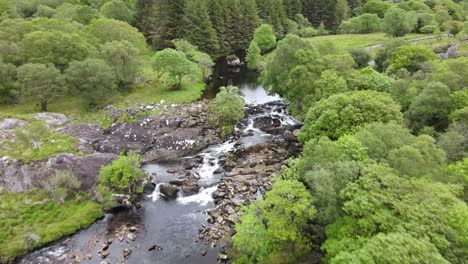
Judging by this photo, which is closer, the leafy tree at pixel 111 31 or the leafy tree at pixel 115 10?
the leafy tree at pixel 111 31

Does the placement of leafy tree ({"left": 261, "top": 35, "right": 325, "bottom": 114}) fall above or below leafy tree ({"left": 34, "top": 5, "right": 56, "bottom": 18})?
below

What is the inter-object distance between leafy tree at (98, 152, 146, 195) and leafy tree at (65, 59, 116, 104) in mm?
25598

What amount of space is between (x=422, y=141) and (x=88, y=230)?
1486 inches

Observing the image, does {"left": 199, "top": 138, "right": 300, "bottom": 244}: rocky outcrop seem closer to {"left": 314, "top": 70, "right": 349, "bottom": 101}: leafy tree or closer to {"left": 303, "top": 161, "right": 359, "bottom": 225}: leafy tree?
{"left": 314, "top": 70, "right": 349, "bottom": 101}: leafy tree

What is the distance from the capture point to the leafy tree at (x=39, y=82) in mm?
57062

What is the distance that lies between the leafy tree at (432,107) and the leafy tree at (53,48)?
61049 millimetres

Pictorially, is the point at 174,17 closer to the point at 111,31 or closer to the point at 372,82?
the point at 111,31

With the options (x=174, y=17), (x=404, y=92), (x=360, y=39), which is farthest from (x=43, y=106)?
(x=360, y=39)

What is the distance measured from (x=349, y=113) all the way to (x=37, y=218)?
4056 centimetres

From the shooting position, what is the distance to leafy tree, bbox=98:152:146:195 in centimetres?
4166

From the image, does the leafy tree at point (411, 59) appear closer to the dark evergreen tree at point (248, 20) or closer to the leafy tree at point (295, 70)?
the leafy tree at point (295, 70)

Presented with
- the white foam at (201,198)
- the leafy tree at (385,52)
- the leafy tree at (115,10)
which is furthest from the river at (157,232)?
the leafy tree at (115,10)

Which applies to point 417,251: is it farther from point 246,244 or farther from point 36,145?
point 36,145

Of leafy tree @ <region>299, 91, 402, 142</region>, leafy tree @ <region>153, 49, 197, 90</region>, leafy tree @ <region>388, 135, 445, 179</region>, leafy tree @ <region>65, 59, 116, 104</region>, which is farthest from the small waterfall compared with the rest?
leafy tree @ <region>153, 49, 197, 90</region>
